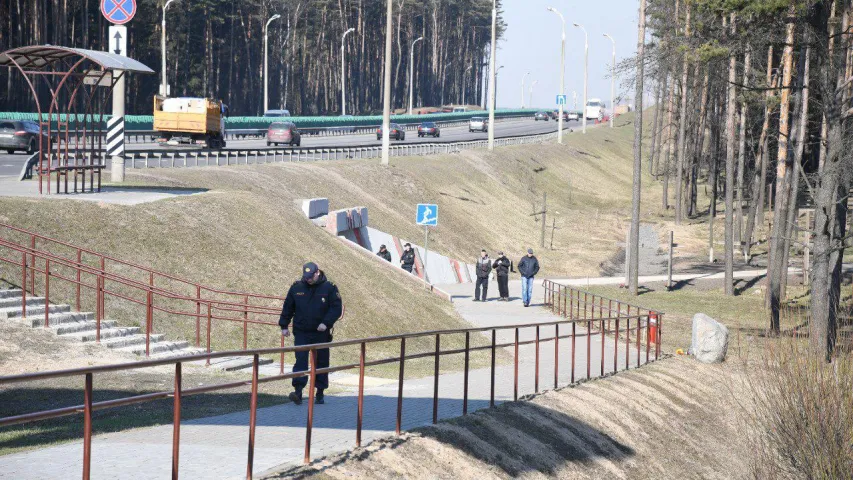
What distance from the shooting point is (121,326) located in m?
17.8

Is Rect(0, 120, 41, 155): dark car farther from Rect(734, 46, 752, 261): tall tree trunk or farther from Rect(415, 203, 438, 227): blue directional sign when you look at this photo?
Rect(734, 46, 752, 261): tall tree trunk

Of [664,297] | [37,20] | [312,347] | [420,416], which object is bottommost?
[664,297]

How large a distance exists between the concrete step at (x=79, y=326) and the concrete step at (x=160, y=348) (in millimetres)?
616

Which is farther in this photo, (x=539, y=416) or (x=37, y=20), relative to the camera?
(x=37, y=20)

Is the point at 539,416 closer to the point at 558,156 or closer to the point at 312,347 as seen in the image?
the point at 312,347

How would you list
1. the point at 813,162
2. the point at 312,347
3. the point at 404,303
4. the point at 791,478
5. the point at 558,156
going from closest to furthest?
the point at 312,347, the point at 791,478, the point at 404,303, the point at 813,162, the point at 558,156

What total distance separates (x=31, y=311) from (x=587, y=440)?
8940 millimetres

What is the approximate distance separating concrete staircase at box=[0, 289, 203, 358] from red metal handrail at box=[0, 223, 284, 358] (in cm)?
13

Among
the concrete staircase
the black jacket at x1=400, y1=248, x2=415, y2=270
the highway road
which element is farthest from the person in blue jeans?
the highway road

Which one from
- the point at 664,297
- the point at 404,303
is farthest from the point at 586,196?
the point at 404,303

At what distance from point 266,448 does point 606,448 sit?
5803 millimetres

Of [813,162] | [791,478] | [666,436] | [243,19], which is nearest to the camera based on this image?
[791,478]

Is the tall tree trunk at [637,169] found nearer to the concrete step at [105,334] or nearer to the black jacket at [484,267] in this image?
the black jacket at [484,267]

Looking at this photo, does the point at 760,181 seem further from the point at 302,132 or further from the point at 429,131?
the point at 429,131
